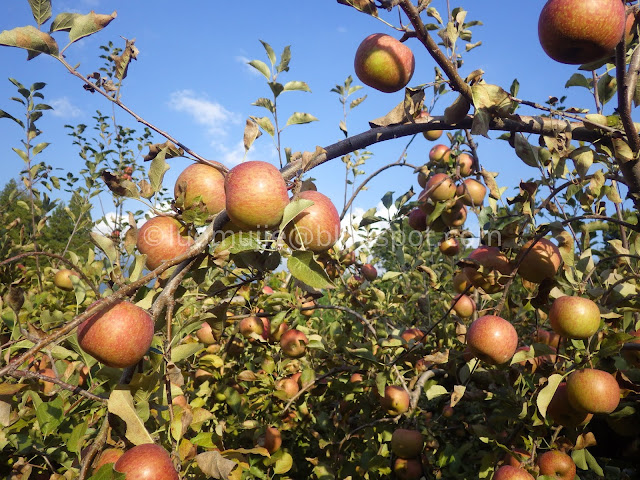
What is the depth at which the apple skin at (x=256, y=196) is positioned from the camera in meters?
1.03

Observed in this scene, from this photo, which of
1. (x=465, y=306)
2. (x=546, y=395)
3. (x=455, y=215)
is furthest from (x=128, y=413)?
(x=465, y=306)

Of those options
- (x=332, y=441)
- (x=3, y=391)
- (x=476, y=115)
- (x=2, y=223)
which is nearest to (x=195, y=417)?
(x=3, y=391)

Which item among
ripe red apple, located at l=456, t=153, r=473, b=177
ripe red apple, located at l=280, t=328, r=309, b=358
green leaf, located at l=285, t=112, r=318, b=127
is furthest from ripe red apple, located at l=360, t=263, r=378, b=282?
green leaf, located at l=285, t=112, r=318, b=127

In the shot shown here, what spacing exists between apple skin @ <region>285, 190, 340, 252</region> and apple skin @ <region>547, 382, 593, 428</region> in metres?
1.40

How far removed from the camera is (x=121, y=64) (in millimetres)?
1207

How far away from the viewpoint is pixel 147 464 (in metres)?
1.05

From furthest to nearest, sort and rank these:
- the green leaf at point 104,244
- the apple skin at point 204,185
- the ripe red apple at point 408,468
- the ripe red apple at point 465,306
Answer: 1. the ripe red apple at point 465,306
2. the ripe red apple at point 408,468
3. the apple skin at point 204,185
4. the green leaf at point 104,244

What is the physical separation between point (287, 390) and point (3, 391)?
1.74m

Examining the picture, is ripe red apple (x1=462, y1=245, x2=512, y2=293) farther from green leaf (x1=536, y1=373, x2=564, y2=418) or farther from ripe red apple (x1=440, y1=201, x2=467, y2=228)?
ripe red apple (x1=440, y1=201, x2=467, y2=228)

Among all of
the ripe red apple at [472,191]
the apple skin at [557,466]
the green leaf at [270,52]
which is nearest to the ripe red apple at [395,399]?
the apple skin at [557,466]

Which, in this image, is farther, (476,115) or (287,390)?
(287,390)

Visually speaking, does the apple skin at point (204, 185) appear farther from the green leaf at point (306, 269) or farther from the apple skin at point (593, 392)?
the apple skin at point (593, 392)

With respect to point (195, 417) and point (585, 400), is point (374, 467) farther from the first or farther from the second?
point (195, 417)

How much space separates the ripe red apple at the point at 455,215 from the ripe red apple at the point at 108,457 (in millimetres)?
1934
